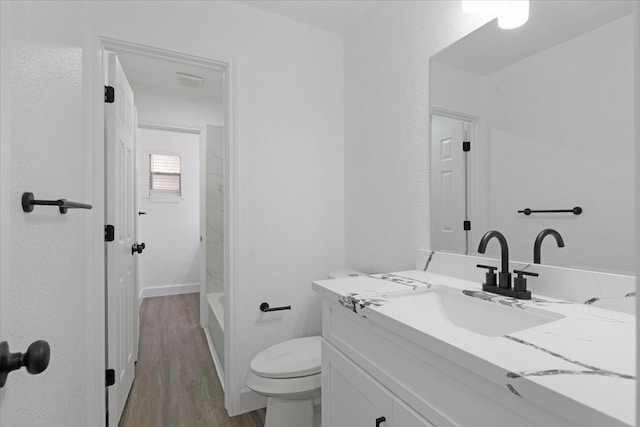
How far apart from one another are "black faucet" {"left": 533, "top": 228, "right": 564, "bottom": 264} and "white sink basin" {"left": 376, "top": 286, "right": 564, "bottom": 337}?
22 centimetres

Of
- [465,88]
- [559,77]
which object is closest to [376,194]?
[465,88]

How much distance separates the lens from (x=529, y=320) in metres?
0.88

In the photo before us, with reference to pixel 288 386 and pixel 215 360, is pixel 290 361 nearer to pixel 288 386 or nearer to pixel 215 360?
pixel 288 386

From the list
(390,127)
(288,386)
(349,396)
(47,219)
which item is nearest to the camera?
(47,219)

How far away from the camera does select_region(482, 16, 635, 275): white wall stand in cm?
88

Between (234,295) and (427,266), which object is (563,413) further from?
(234,295)

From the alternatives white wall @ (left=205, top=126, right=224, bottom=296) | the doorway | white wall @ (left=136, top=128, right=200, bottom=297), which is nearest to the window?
white wall @ (left=136, top=128, right=200, bottom=297)

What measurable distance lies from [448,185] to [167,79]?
8.44ft

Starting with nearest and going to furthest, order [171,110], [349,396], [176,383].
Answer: [349,396]
[176,383]
[171,110]

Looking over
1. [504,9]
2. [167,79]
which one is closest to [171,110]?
[167,79]

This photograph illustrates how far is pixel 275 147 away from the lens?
1945mm

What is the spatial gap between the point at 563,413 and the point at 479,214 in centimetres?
96

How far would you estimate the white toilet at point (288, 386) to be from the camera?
1.43 meters

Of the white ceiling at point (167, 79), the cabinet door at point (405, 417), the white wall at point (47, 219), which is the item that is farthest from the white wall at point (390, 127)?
the white wall at point (47, 219)
